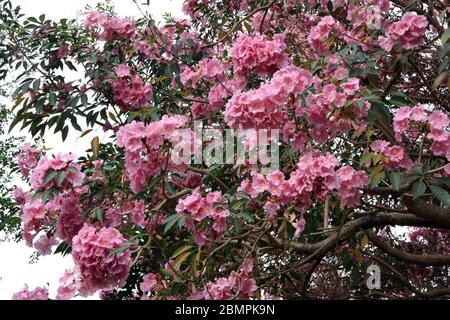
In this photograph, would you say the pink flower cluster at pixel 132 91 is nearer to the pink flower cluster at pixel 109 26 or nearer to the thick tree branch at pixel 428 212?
the pink flower cluster at pixel 109 26

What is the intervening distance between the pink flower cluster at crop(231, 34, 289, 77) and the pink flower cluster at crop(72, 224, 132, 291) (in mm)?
824

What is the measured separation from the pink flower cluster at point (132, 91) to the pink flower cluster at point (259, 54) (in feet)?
2.69

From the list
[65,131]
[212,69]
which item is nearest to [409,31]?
[212,69]

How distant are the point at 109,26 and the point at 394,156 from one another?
178cm

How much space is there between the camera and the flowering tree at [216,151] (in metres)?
2.09

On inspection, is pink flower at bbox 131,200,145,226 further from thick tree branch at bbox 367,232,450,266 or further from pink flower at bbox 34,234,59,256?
thick tree branch at bbox 367,232,450,266

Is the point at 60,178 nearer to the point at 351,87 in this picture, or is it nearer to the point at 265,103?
the point at 265,103

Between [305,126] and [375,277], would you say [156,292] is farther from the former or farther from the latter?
[375,277]

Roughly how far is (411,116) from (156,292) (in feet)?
3.69

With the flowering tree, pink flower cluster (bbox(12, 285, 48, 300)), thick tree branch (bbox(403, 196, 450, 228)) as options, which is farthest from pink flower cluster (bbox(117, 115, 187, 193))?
thick tree branch (bbox(403, 196, 450, 228))

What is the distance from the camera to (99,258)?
6.49 ft

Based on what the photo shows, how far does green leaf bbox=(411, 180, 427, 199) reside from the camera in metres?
2.06

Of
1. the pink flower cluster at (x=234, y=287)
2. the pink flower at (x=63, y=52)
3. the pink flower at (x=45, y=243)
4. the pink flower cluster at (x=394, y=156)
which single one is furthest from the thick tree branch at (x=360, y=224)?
the pink flower at (x=63, y=52)

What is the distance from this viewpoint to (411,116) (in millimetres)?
2127
